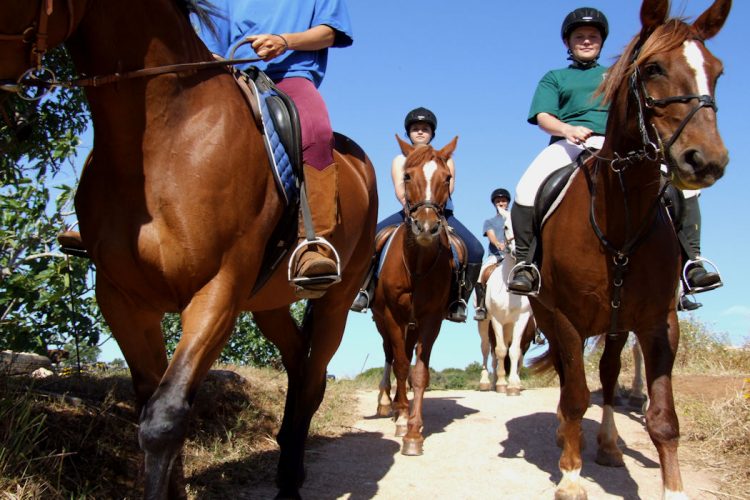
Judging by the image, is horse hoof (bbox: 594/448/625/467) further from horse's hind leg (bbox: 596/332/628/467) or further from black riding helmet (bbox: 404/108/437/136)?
black riding helmet (bbox: 404/108/437/136)

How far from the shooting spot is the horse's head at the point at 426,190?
7.82 metres

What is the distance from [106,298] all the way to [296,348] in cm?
219

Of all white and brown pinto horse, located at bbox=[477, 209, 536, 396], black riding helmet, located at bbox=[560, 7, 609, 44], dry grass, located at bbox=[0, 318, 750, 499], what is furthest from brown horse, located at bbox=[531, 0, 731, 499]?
white and brown pinto horse, located at bbox=[477, 209, 536, 396]

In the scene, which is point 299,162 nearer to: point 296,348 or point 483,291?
point 296,348

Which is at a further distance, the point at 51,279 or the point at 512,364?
the point at 512,364

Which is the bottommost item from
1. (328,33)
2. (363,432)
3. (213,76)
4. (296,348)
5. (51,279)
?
(363,432)

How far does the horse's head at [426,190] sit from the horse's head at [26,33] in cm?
508

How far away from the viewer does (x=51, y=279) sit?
5.73 meters

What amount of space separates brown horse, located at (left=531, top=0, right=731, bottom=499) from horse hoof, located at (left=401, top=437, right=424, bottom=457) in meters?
2.03

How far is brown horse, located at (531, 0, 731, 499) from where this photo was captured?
4211 mm

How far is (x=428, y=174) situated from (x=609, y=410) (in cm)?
316

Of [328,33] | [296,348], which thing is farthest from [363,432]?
[328,33]

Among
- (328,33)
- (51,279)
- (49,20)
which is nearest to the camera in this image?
(49,20)

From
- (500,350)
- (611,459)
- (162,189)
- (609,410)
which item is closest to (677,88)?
(162,189)
